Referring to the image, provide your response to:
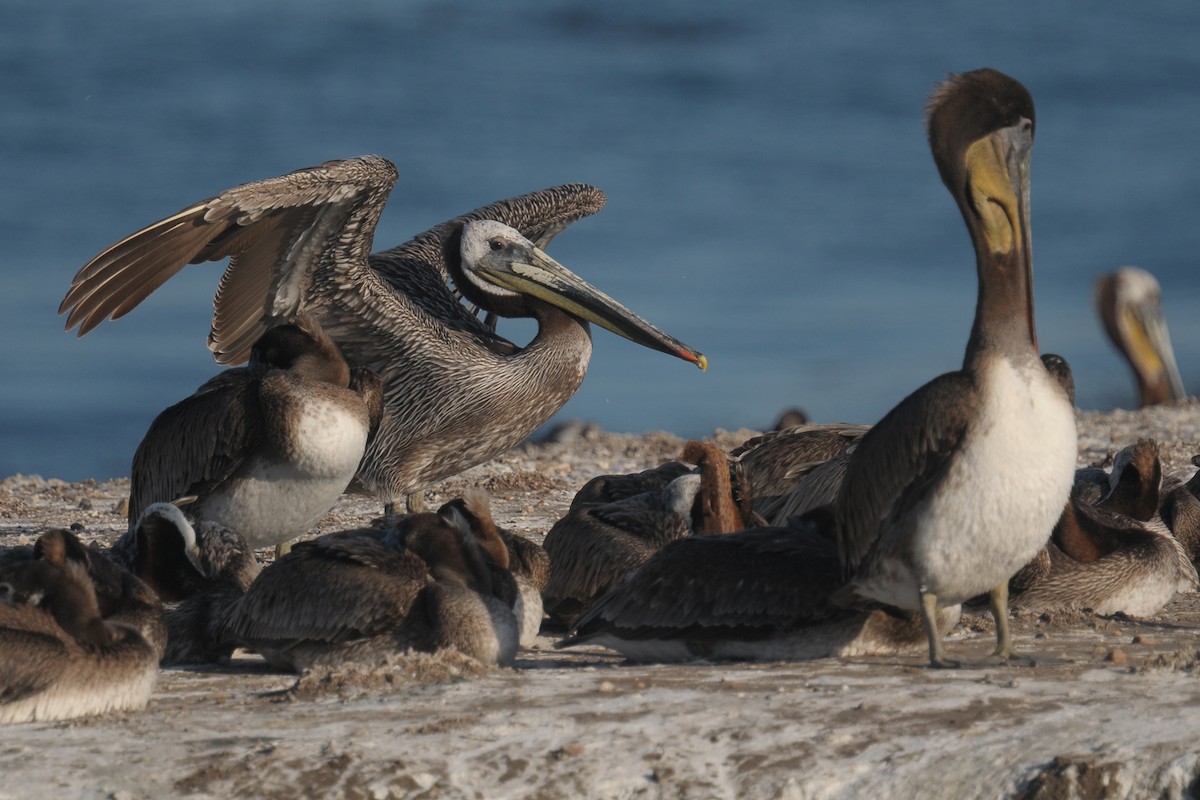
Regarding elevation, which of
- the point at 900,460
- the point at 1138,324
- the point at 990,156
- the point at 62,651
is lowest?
the point at 62,651

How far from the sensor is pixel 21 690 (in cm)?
448

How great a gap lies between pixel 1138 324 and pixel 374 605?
1567 cm

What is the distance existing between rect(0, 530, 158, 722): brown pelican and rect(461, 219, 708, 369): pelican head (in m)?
5.01

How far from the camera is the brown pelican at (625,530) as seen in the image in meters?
6.49

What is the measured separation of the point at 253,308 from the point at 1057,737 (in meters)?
5.81

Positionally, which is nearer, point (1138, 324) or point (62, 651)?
point (62, 651)

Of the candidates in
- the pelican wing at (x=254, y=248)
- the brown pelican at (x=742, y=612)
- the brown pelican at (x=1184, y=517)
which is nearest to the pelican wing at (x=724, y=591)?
the brown pelican at (x=742, y=612)

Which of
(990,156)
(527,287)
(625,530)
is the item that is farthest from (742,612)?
(527,287)

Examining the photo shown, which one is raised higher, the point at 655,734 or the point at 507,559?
the point at 507,559

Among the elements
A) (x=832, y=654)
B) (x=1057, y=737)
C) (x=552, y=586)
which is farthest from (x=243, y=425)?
(x=1057, y=737)

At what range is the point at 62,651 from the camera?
4.55m

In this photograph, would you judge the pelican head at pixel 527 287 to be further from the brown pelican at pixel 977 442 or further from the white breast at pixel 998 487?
the white breast at pixel 998 487

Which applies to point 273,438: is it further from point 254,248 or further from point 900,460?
point 900,460

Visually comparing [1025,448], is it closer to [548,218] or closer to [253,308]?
[253,308]
